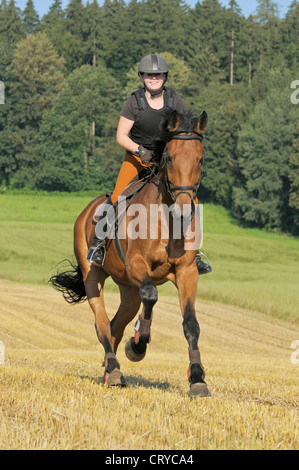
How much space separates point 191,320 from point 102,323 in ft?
7.11

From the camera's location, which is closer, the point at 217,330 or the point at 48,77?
the point at 217,330

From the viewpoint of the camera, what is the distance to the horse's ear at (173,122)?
873 centimetres

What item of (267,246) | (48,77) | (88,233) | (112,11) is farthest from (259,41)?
(88,233)

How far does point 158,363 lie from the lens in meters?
16.5

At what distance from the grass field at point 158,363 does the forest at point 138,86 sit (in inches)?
735

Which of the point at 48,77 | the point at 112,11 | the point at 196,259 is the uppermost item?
the point at 112,11

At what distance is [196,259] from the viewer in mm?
9609

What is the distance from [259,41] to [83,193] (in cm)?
6445

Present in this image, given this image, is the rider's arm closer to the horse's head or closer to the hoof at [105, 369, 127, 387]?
the horse's head

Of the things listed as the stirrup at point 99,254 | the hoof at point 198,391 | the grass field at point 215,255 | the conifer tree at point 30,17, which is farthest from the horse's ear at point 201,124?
the conifer tree at point 30,17

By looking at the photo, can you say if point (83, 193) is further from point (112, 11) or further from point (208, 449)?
point (208, 449)

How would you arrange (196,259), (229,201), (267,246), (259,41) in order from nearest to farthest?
1. (196,259)
2. (267,246)
3. (229,201)
4. (259,41)
